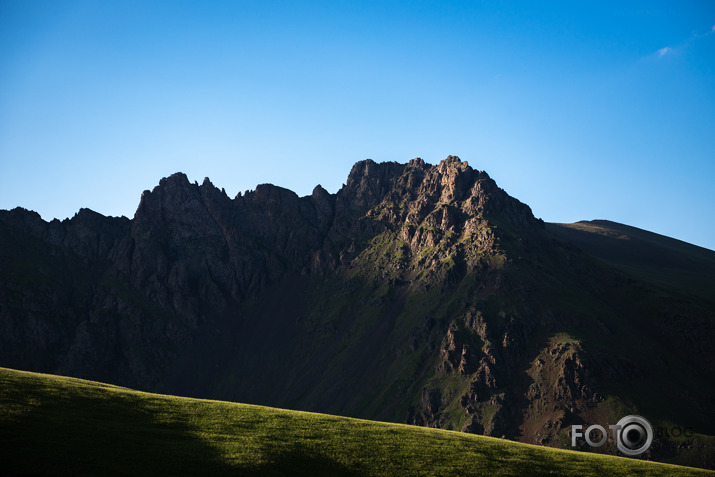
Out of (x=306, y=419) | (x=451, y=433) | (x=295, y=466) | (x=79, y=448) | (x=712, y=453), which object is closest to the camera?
(x=79, y=448)

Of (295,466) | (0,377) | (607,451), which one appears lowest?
(607,451)

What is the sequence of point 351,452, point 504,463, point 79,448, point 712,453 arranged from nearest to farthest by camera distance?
point 79,448, point 351,452, point 504,463, point 712,453

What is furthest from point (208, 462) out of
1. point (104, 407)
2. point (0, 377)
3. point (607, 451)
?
point (607, 451)

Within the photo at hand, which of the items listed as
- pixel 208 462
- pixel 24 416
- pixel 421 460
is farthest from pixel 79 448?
pixel 421 460

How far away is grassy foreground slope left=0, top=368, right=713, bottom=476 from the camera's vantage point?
54.5 m

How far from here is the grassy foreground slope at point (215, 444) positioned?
54.5 m

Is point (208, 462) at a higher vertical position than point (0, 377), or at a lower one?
lower

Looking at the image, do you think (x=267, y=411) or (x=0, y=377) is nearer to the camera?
(x=0, y=377)

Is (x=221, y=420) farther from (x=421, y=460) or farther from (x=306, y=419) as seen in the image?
(x=421, y=460)

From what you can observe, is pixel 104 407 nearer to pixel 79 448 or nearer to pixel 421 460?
pixel 79 448

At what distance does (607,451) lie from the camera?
194000 mm

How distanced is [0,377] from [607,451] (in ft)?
618

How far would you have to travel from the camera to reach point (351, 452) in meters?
64.2

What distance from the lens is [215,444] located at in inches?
2416
